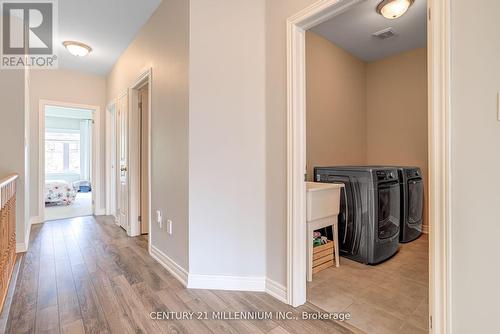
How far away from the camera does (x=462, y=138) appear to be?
1.11m

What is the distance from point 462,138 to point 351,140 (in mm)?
2708

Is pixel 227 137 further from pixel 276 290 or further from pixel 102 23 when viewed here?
pixel 102 23

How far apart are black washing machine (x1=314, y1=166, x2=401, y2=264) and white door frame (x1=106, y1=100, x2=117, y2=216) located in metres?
3.72

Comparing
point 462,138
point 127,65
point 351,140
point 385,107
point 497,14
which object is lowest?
point 462,138

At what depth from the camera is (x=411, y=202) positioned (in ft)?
10.4

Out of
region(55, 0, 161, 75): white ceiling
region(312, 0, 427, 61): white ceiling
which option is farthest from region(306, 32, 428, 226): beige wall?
region(55, 0, 161, 75): white ceiling

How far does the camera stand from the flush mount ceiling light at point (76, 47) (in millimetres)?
3520

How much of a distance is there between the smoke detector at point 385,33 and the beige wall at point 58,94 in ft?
15.7

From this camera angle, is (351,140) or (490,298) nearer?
(490,298)

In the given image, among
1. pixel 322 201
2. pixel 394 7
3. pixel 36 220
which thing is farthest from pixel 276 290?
pixel 36 220

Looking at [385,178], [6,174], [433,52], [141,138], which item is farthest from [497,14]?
[6,174]

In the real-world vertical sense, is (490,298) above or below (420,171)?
below

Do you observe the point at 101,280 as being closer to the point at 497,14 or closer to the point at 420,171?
the point at 497,14

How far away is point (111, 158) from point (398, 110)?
4.87 metres
